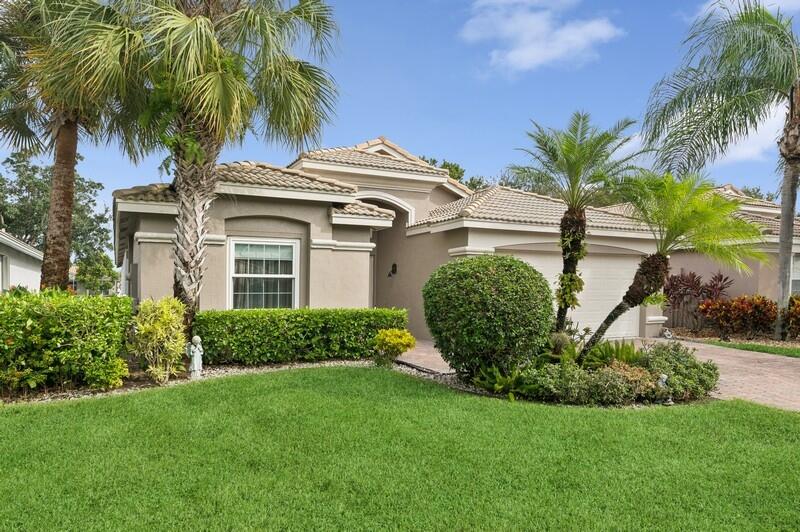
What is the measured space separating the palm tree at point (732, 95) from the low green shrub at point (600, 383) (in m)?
9.98

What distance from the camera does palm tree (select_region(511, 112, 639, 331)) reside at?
957 centimetres

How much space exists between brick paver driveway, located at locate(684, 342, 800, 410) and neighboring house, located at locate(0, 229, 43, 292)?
23318mm

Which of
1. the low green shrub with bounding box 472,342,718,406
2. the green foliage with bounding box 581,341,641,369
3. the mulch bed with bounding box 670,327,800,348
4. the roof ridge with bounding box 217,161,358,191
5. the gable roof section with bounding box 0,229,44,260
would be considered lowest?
the mulch bed with bounding box 670,327,800,348

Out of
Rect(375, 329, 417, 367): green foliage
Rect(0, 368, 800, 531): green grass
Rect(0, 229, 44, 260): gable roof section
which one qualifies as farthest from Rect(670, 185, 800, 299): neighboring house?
Rect(0, 229, 44, 260): gable roof section

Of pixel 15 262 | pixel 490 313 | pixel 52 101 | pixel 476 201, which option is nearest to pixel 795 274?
pixel 476 201

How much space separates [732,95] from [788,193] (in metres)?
3.69

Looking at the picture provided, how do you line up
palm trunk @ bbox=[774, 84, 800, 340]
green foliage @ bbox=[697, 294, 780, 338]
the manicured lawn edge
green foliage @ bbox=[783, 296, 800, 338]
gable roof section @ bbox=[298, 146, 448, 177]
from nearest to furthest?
1. the manicured lawn edge
2. palm trunk @ bbox=[774, 84, 800, 340]
3. green foliage @ bbox=[783, 296, 800, 338]
4. green foliage @ bbox=[697, 294, 780, 338]
5. gable roof section @ bbox=[298, 146, 448, 177]

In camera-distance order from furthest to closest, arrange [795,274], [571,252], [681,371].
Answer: [795,274] → [571,252] → [681,371]

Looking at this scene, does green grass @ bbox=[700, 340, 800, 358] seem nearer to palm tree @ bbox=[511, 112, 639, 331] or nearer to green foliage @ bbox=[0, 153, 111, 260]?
palm tree @ bbox=[511, 112, 639, 331]

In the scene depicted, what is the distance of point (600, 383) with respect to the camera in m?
8.16

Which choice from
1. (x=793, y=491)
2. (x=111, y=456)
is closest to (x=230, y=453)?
(x=111, y=456)

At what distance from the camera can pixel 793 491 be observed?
16.4 ft

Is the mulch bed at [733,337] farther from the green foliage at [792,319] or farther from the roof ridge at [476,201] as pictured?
Answer: the roof ridge at [476,201]

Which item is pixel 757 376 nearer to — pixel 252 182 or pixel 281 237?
pixel 281 237
